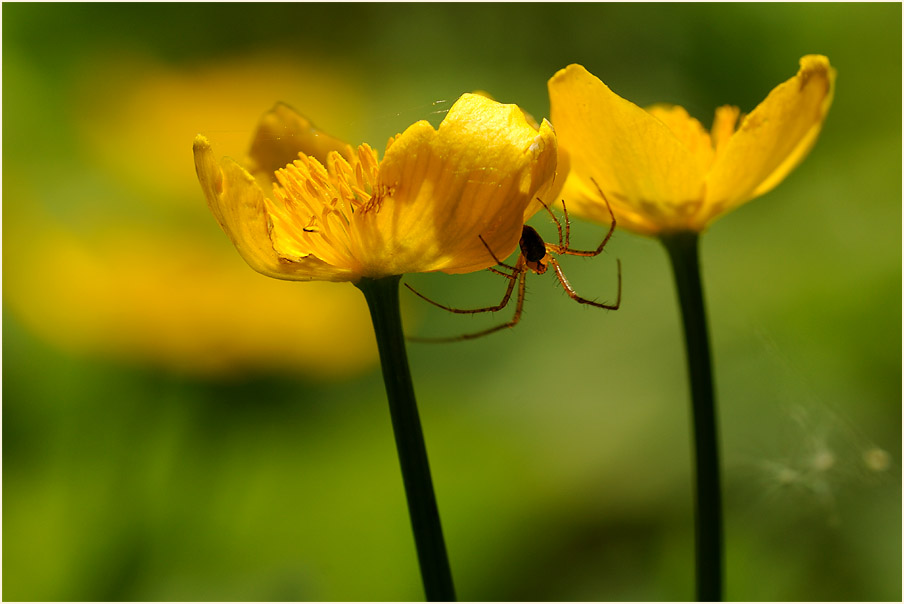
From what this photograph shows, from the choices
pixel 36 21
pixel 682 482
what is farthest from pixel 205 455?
pixel 36 21

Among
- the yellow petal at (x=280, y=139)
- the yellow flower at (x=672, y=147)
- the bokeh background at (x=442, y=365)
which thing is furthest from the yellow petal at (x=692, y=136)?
the bokeh background at (x=442, y=365)

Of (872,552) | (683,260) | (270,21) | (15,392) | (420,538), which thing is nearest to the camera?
(420,538)

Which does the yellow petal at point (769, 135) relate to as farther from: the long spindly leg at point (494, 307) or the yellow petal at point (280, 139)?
the yellow petal at point (280, 139)

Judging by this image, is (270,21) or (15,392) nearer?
(15,392)

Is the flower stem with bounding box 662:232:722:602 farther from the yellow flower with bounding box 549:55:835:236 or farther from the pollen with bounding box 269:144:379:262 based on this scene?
the pollen with bounding box 269:144:379:262

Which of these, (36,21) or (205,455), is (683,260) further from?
(36,21)

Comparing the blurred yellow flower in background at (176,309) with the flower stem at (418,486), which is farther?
the blurred yellow flower in background at (176,309)

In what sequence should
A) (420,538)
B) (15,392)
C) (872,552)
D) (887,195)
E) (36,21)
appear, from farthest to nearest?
(36,21) < (887,195) < (15,392) < (872,552) < (420,538)
